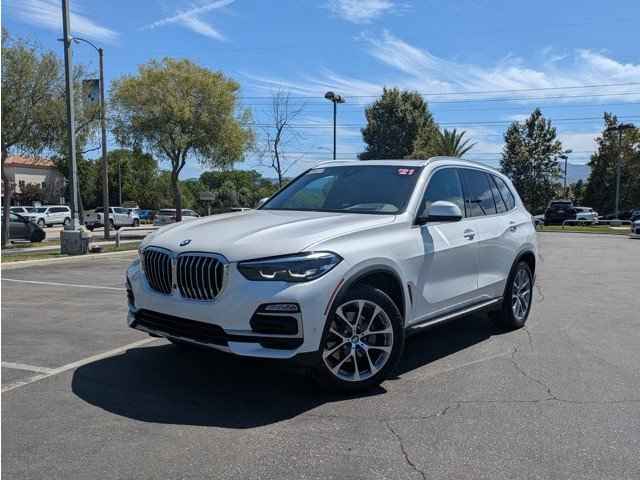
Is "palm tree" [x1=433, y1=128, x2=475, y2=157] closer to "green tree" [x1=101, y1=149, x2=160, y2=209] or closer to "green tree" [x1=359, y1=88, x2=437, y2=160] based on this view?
"green tree" [x1=359, y1=88, x2=437, y2=160]

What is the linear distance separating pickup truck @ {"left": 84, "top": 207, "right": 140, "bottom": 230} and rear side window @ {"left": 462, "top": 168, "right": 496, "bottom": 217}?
3693cm

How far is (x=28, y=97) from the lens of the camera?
19.5 metres

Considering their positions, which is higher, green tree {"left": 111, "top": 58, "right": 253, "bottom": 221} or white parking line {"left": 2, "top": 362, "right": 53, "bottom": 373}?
green tree {"left": 111, "top": 58, "right": 253, "bottom": 221}

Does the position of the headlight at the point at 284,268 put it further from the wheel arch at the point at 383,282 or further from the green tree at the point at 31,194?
the green tree at the point at 31,194

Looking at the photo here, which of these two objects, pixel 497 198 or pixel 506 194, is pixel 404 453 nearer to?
pixel 497 198

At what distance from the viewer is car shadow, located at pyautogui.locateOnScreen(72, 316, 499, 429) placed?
4043 mm

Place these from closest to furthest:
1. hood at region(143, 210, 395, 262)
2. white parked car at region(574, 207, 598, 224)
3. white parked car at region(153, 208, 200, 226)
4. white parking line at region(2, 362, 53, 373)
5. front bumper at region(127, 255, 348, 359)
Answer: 1. front bumper at region(127, 255, 348, 359)
2. hood at region(143, 210, 395, 262)
3. white parking line at region(2, 362, 53, 373)
4. white parked car at region(153, 208, 200, 226)
5. white parked car at region(574, 207, 598, 224)

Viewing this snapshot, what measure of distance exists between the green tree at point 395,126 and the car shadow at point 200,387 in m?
54.0

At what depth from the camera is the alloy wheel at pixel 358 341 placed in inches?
169

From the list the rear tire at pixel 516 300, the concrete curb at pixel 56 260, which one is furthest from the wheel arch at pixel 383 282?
the concrete curb at pixel 56 260

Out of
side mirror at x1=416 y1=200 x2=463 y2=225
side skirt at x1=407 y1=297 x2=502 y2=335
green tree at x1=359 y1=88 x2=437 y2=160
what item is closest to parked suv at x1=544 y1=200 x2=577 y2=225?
green tree at x1=359 y1=88 x2=437 y2=160

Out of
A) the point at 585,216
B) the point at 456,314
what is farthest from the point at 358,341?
the point at 585,216

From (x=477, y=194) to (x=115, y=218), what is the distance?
1640 inches

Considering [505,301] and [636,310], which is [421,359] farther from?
[636,310]
